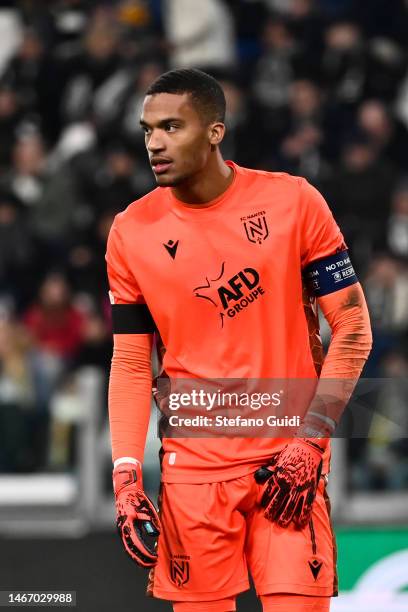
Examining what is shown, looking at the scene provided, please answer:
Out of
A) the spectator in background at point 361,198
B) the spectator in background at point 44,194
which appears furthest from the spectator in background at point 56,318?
the spectator in background at point 361,198

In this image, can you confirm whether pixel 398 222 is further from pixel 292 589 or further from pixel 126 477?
pixel 292 589

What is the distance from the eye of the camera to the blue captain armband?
420 cm

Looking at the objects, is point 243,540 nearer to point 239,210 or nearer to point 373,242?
point 239,210

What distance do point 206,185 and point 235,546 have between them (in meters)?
1.14

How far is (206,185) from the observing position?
4250 mm

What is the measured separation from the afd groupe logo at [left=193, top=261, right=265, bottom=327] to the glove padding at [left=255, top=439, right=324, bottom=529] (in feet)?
1.48

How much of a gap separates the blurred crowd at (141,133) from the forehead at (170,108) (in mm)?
3767

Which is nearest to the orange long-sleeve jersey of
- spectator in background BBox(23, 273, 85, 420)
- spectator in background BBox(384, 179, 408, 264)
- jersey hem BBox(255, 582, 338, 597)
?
jersey hem BBox(255, 582, 338, 597)

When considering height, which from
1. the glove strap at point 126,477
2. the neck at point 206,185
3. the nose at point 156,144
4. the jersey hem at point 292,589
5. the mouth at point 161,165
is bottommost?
the jersey hem at point 292,589

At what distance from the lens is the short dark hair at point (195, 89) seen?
13.4 ft

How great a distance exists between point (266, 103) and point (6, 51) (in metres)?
2.60

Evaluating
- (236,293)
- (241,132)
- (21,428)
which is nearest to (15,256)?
(241,132)

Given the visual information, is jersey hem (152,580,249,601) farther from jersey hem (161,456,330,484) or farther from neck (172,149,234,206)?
neck (172,149,234,206)

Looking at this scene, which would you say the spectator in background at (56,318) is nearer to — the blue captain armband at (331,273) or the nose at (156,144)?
the blue captain armband at (331,273)
